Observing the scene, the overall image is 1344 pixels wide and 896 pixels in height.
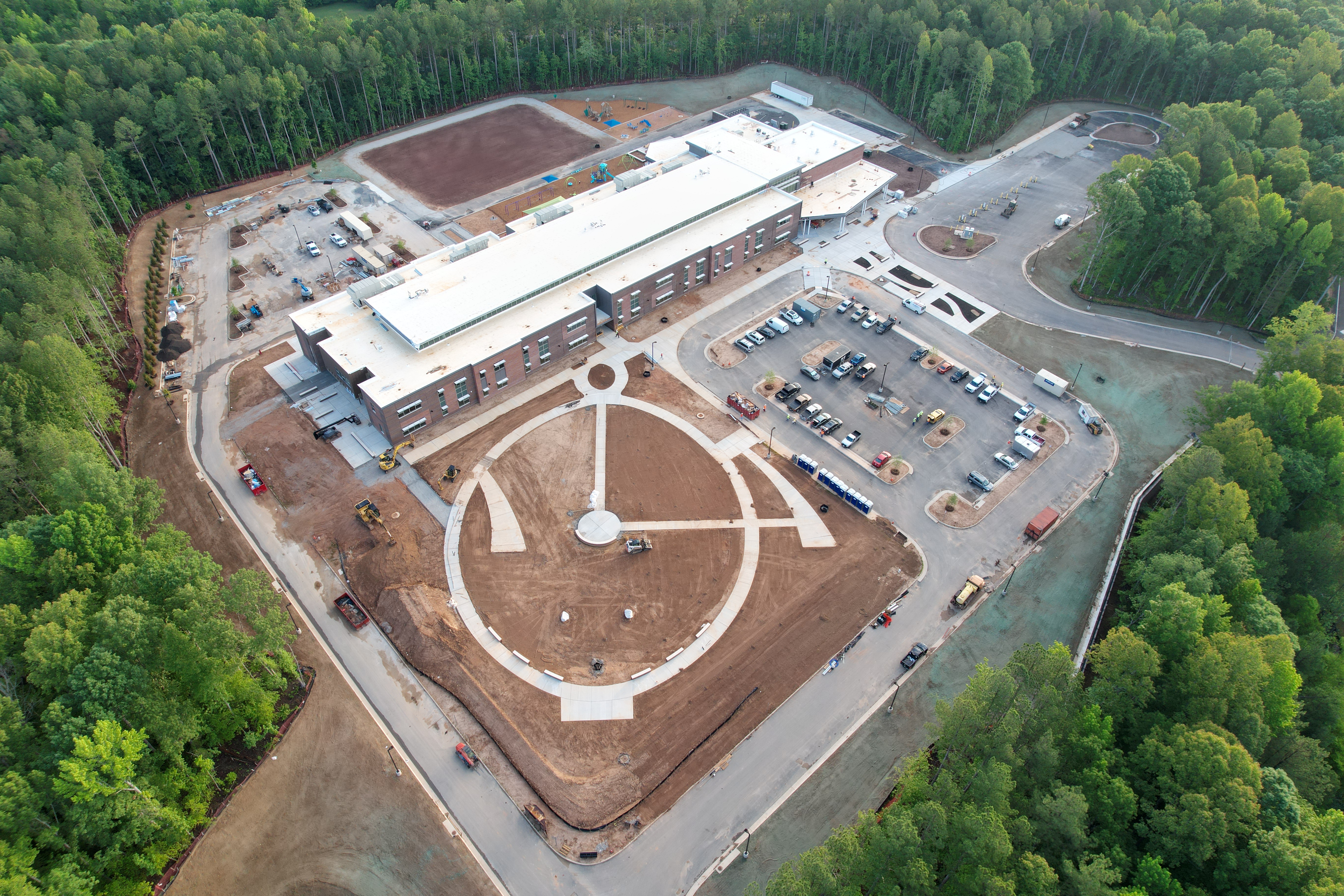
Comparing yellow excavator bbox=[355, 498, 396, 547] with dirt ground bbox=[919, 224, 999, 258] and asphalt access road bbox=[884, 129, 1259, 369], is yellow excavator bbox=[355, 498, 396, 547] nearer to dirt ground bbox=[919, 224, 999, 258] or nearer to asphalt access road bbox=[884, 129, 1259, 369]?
asphalt access road bbox=[884, 129, 1259, 369]

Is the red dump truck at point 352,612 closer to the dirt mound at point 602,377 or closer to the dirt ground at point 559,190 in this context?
the dirt mound at point 602,377

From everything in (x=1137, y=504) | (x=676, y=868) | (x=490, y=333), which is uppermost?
(x=490, y=333)

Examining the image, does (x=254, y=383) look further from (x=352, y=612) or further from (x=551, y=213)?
(x=551, y=213)

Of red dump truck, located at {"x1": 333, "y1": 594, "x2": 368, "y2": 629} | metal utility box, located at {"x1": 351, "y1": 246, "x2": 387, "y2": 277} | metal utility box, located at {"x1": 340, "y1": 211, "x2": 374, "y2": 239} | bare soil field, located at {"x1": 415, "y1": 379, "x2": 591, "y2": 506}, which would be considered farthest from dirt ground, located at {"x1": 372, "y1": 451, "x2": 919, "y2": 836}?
metal utility box, located at {"x1": 340, "y1": 211, "x2": 374, "y2": 239}

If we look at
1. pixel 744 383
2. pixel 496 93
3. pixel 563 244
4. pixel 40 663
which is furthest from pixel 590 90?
pixel 40 663

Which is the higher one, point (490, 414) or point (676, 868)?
point (490, 414)

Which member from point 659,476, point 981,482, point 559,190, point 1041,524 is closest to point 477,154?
point 559,190

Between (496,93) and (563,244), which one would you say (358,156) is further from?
(563,244)
